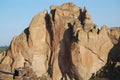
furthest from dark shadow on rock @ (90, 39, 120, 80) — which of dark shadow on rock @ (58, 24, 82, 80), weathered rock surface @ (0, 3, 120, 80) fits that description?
dark shadow on rock @ (58, 24, 82, 80)

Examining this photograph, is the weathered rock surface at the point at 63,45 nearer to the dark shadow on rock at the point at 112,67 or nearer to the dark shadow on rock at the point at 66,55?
the dark shadow on rock at the point at 66,55

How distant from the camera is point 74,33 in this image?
39.2 metres

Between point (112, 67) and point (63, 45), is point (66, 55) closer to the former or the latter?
point (63, 45)

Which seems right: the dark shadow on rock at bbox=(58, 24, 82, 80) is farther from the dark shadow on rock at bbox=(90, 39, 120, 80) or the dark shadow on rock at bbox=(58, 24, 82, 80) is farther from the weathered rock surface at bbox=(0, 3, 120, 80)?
the dark shadow on rock at bbox=(90, 39, 120, 80)

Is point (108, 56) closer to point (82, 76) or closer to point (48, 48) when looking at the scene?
point (82, 76)

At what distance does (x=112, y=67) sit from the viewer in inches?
1407

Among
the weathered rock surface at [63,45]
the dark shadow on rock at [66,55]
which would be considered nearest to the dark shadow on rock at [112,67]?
the weathered rock surface at [63,45]

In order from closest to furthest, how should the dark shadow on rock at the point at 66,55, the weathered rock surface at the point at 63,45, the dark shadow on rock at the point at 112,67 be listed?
the dark shadow on rock at the point at 112,67, the weathered rock surface at the point at 63,45, the dark shadow on rock at the point at 66,55

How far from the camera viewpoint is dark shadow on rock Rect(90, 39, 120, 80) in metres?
34.0

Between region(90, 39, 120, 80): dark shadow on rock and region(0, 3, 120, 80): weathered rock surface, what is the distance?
306 millimetres

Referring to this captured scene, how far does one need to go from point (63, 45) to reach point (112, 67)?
8.20 m

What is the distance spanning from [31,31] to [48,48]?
2943 millimetres

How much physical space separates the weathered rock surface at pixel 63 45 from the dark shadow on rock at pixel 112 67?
306 millimetres

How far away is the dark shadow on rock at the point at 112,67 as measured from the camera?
112ft
